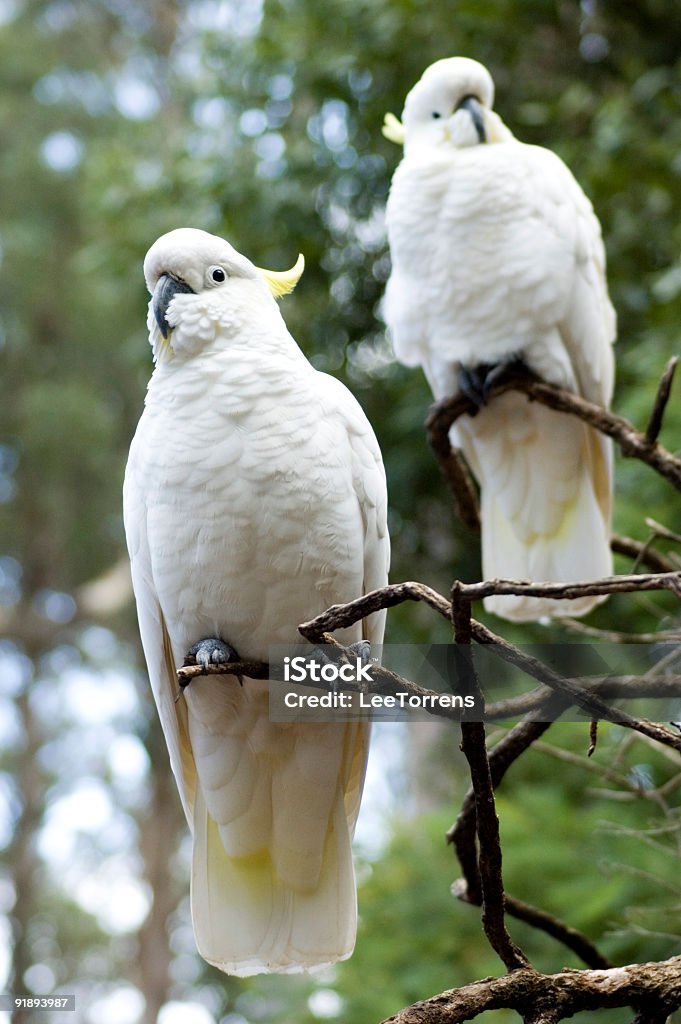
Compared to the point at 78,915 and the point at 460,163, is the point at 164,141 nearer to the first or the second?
the point at 460,163

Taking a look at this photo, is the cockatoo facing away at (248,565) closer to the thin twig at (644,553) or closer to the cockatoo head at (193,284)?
the cockatoo head at (193,284)

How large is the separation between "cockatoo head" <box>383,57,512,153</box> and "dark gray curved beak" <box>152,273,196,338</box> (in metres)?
1.07

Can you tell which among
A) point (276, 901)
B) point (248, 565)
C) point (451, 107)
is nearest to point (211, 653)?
point (248, 565)

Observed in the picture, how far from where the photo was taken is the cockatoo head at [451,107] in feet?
7.39

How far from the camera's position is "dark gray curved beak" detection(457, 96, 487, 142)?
7.48 ft

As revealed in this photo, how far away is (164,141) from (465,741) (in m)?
4.74

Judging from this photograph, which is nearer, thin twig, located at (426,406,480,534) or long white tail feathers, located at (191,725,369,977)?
long white tail feathers, located at (191,725,369,977)

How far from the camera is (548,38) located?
14.5 feet

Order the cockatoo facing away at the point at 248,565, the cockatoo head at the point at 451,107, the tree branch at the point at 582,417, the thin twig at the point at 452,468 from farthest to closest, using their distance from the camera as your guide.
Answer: the cockatoo head at the point at 451,107 → the thin twig at the point at 452,468 → the tree branch at the point at 582,417 → the cockatoo facing away at the point at 248,565

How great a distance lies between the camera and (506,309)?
2230 millimetres

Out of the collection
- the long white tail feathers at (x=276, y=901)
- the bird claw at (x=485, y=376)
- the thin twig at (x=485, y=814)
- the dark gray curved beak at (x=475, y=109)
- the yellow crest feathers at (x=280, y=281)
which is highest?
the dark gray curved beak at (x=475, y=109)

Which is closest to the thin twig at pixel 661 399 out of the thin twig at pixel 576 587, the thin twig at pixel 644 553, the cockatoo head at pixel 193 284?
the thin twig at pixel 644 553

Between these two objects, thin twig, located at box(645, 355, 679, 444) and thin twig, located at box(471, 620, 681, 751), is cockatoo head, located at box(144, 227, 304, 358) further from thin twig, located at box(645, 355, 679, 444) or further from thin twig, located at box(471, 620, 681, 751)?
thin twig, located at box(645, 355, 679, 444)

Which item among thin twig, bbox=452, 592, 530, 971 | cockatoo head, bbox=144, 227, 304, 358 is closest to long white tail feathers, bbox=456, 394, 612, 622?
cockatoo head, bbox=144, 227, 304, 358
